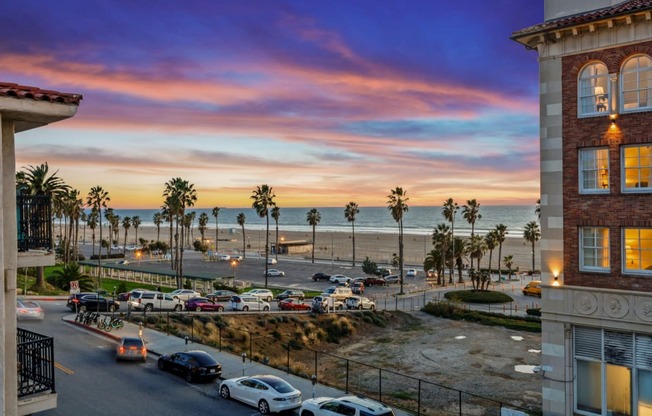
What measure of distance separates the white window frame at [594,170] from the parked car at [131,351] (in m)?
25.0

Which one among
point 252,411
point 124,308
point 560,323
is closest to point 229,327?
point 124,308

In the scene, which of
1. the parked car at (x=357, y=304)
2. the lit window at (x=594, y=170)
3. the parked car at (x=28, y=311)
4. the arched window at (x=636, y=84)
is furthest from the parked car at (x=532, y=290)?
the parked car at (x=28, y=311)

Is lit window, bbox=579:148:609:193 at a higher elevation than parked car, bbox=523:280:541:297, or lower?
higher

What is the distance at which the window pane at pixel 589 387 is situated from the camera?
22562 millimetres

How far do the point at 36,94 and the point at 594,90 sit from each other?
2146cm

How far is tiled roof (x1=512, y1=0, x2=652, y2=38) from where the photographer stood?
21.6 meters

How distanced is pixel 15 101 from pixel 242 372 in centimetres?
2357

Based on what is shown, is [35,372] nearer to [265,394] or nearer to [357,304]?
[265,394]

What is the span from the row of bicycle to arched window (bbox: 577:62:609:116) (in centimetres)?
3336

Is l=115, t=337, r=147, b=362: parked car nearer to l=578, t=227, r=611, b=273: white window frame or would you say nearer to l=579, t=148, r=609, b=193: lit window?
l=578, t=227, r=611, b=273: white window frame

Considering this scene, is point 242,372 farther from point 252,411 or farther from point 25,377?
point 25,377

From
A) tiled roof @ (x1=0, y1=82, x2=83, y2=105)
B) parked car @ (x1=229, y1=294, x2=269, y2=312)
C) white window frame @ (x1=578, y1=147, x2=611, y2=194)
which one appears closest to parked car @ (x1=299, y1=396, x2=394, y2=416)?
white window frame @ (x1=578, y1=147, x2=611, y2=194)

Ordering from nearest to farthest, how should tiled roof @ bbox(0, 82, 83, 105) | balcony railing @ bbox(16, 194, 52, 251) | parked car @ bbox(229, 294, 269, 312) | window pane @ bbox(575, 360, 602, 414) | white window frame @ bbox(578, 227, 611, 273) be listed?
1. tiled roof @ bbox(0, 82, 83, 105)
2. balcony railing @ bbox(16, 194, 52, 251)
3. window pane @ bbox(575, 360, 602, 414)
4. white window frame @ bbox(578, 227, 611, 273)
5. parked car @ bbox(229, 294, 269, 312)

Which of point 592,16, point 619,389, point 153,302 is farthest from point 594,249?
point 153,302
